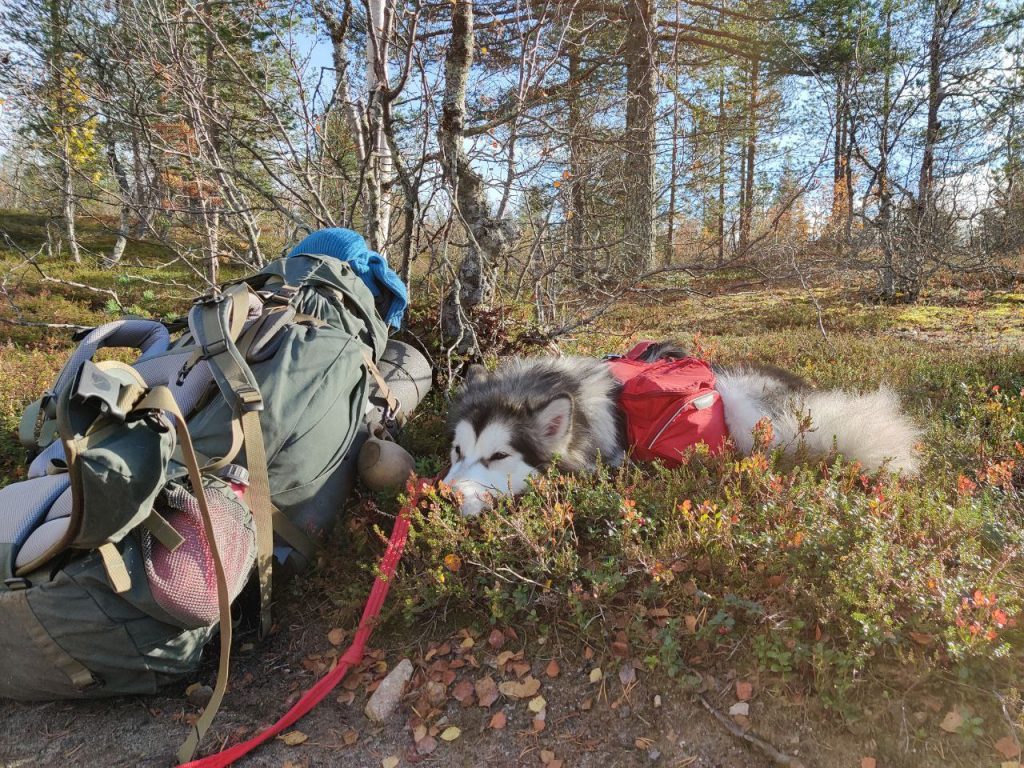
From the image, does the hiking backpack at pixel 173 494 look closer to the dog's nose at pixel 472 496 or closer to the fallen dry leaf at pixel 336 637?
the fallen dry leaf at pixel 336 637

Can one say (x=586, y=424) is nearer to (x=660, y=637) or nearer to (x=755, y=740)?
(x=660, y=637)

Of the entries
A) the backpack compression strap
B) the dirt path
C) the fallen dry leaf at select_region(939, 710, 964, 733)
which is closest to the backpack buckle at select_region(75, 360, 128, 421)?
the backpack compression strap

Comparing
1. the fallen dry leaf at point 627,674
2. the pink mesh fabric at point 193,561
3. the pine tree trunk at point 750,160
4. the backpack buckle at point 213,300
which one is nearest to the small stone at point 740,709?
the fallen dry leaf at point 627,674

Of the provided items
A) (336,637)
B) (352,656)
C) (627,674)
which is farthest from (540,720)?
(336,637)

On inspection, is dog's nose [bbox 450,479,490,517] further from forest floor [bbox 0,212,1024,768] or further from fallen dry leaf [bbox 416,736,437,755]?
fallen dry leaf [bbox 416,736,437,755]

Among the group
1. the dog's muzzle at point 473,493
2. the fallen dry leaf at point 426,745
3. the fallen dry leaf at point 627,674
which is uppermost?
the dog's muzzle at point 473,493

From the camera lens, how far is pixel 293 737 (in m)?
2.31

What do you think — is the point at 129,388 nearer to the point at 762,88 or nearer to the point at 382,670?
the point at 382,670

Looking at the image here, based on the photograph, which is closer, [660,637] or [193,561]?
[193,561]

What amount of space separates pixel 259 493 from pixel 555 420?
5.47 ft

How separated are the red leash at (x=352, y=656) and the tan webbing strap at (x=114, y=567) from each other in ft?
2.29

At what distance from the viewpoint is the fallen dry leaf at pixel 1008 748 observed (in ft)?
5.82

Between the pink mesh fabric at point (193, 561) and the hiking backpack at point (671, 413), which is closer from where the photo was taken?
the pink mesh fabric at point (193, 561)

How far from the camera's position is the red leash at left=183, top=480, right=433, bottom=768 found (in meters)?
2.17
